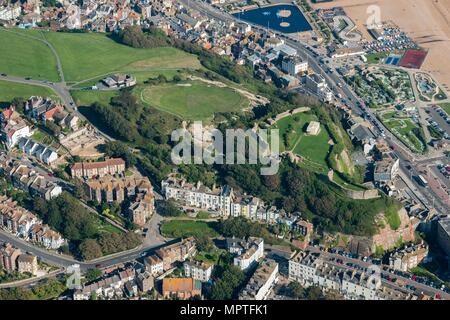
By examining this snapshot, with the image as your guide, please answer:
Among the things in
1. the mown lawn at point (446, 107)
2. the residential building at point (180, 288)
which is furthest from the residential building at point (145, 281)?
the mown lawn at point (446, 107)

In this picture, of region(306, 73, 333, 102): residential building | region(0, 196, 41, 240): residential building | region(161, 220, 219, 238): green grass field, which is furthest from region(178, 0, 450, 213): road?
region(0, 196, 41, 240): residential building

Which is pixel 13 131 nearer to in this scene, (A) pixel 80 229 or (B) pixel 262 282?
(A) pixel 80 229

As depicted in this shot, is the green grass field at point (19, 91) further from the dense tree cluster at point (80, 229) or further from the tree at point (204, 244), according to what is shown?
the tree at point (204, 244)

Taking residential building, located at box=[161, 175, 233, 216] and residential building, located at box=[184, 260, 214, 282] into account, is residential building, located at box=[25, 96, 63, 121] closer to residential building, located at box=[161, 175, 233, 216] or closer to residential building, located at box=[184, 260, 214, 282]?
residential building, located at box=[161, 175, 233, 216]

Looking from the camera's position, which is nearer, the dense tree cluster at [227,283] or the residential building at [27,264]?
the dense tree cluster at [227,283]

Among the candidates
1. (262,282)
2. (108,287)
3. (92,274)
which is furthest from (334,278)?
(92,274)
